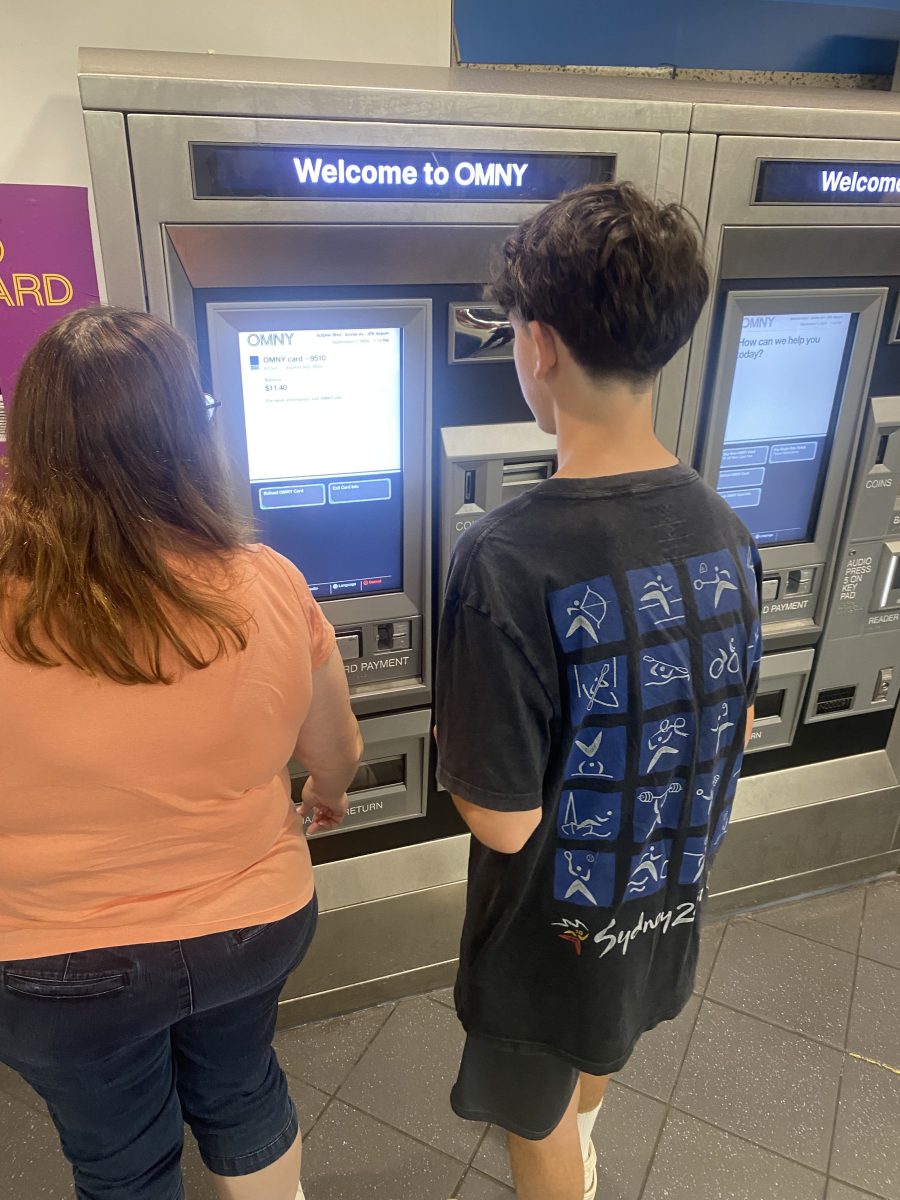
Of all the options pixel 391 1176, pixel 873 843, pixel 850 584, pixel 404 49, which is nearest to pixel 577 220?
pixel 404 49

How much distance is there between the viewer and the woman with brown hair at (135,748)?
3.44 ft

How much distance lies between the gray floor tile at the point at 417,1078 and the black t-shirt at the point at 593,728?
2.45ft

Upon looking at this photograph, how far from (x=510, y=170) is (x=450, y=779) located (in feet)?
3.76

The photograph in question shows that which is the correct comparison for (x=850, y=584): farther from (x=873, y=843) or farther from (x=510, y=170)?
(x=510, y=170)

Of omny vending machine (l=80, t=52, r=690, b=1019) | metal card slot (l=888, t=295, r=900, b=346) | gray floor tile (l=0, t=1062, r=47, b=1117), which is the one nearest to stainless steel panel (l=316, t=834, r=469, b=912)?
omny vending machine (l=80, t=52, r=690, b=1019)

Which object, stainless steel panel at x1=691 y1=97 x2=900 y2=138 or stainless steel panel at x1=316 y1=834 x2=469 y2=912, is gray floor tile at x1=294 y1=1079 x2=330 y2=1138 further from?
stainless steel panel at x1=691 y1=97 x2=900 y2=138

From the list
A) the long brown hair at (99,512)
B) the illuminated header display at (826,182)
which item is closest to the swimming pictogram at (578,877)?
the long brown hair at (99,512)

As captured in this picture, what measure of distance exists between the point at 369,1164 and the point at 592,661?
4.77ft

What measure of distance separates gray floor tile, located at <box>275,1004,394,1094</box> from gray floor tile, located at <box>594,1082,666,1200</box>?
62 centimetres

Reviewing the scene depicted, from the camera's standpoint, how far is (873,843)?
2736 millimetres

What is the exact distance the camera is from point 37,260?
1713 mm

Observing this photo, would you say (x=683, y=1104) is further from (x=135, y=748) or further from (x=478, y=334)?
(x=478, y=334)

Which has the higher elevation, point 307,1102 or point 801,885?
point 801,885

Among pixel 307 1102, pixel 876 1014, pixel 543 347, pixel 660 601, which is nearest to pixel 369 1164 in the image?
pixel 307 1102
